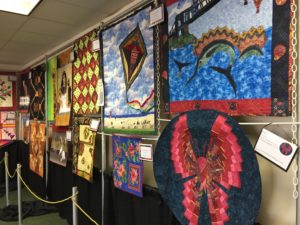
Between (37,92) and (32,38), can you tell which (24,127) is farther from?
(32,38)

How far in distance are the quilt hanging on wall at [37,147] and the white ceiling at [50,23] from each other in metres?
1.13

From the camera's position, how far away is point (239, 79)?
1.29 m

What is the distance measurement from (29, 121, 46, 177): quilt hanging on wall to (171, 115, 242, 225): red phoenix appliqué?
2.81m

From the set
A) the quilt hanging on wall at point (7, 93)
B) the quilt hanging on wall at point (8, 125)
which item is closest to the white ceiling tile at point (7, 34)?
the quilt hanging on wall at point (7, 93)

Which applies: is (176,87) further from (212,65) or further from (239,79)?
(239,79)

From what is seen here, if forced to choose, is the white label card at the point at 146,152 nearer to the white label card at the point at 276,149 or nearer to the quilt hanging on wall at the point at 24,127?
the white label card at the point at 276,149

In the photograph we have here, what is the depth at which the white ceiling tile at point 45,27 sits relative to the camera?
2.74m

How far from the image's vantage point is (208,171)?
1.39 metres

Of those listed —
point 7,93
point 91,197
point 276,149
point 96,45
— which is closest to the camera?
point 276,149

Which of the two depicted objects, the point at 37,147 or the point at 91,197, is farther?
the point at 37,147

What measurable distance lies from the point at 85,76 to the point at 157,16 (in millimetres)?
1224

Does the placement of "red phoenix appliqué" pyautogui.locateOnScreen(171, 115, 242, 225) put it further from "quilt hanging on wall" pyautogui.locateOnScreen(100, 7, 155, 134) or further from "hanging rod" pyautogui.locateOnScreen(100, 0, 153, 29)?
"hanging rod" pyautogui.locateOnScreen(100, 0, 153, 29)

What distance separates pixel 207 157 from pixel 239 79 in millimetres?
426

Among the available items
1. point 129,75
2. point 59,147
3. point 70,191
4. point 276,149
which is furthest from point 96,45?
point 276,149
